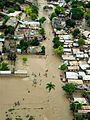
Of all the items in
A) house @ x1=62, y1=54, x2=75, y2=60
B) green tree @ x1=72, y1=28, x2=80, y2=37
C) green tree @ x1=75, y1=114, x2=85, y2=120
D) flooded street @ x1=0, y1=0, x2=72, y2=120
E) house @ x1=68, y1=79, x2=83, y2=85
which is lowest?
flooded street @ x1=0, y1=0, x2=72, y2=120

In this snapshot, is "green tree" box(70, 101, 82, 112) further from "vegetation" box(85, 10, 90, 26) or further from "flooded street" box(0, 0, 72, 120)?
"vegetation" box(85, 10, 90, 26)

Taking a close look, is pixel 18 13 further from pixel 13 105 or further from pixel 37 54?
pixel 13 105

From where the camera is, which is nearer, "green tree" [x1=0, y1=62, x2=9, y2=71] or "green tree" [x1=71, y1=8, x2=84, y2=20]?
"green tree" [x1=0, y1=62, x2=9, y2=71]

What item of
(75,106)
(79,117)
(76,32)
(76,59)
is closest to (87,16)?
(76,32)

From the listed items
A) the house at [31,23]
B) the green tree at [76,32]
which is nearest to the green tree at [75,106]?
the green tree at [76,32]

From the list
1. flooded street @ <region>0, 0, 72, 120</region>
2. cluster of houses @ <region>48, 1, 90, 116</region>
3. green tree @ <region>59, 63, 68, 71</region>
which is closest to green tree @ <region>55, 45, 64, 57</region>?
cluster of houses @ <region>48, 1, 90, 116</region>

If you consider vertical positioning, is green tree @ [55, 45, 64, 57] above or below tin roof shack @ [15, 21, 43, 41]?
above

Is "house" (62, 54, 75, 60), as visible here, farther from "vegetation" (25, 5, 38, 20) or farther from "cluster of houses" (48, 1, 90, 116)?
"vegetation" (25, 5, 38, 20)

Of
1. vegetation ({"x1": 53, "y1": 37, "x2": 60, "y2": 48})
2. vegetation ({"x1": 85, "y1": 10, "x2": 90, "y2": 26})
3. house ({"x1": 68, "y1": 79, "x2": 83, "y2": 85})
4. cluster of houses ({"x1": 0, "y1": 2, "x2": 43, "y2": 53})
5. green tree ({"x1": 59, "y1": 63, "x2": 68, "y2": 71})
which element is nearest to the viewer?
house ({"x1": 68, "y1": 79, "x2": 83, "y2": 85})

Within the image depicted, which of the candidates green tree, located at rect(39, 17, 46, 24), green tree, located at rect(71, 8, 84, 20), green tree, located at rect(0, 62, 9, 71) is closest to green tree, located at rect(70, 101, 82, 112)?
green tree, located at rect(0, 62, 9, 71)

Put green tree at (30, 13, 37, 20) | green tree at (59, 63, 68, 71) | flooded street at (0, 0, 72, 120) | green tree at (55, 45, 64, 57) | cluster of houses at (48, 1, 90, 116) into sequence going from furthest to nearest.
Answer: green tree at (30, 13, 37, 20), green tree at (55, 45, 64, 57), green tree at (59, 63, 68, 71), cluster of houses at (48, 1, 90, 116), flooded street at (0, 0, 72, 120)
